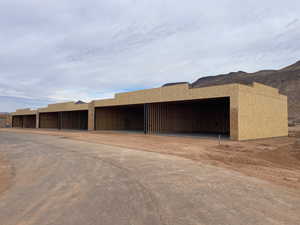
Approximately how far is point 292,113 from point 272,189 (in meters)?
62.7

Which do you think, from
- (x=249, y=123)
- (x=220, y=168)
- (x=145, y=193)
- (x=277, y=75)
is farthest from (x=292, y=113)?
(x=145, y=193)

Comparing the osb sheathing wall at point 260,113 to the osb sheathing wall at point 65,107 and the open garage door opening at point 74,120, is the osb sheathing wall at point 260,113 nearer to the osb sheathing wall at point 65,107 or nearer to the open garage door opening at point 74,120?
the osb sheathing wall at point 65,107

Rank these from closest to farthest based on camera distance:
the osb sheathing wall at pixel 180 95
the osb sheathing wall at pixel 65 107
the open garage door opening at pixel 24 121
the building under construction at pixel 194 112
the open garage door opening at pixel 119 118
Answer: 1. the osb sheathing wall at pixel 180 95
2. the building under construction at pixel 194 112
3. the open garage door opening at pixel 119 118
4. the osb sheathing wall at pixel 65 107
5. the open garage door opening at pixel 24 121

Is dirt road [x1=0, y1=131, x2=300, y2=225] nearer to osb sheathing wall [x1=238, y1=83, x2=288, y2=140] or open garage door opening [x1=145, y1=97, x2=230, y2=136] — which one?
osb sheathing wall [x1=238, y1=83, x2=288, y2=140]

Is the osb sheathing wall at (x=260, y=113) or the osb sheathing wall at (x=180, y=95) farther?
the osb sheathing wall at (x=260, y=113)

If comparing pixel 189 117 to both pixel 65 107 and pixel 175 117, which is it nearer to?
pixel 175 117

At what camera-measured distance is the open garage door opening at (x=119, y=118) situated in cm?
2923

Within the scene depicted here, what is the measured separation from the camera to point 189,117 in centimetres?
2658

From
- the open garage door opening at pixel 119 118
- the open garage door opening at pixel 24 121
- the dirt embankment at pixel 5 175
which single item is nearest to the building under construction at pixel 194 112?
the open garage door opening at pixel 119 118

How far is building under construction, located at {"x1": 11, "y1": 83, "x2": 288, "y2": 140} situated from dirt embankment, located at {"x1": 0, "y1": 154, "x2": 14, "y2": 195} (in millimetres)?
14240

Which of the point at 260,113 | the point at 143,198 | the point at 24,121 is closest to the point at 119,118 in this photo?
the point at 260,113

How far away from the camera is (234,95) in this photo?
1512 centimetres

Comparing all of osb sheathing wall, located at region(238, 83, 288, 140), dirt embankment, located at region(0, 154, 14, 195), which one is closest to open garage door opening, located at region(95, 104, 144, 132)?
osb sheathing wall, located at region(238, 83, 288, 140)

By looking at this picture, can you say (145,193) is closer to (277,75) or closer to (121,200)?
(121,200)
